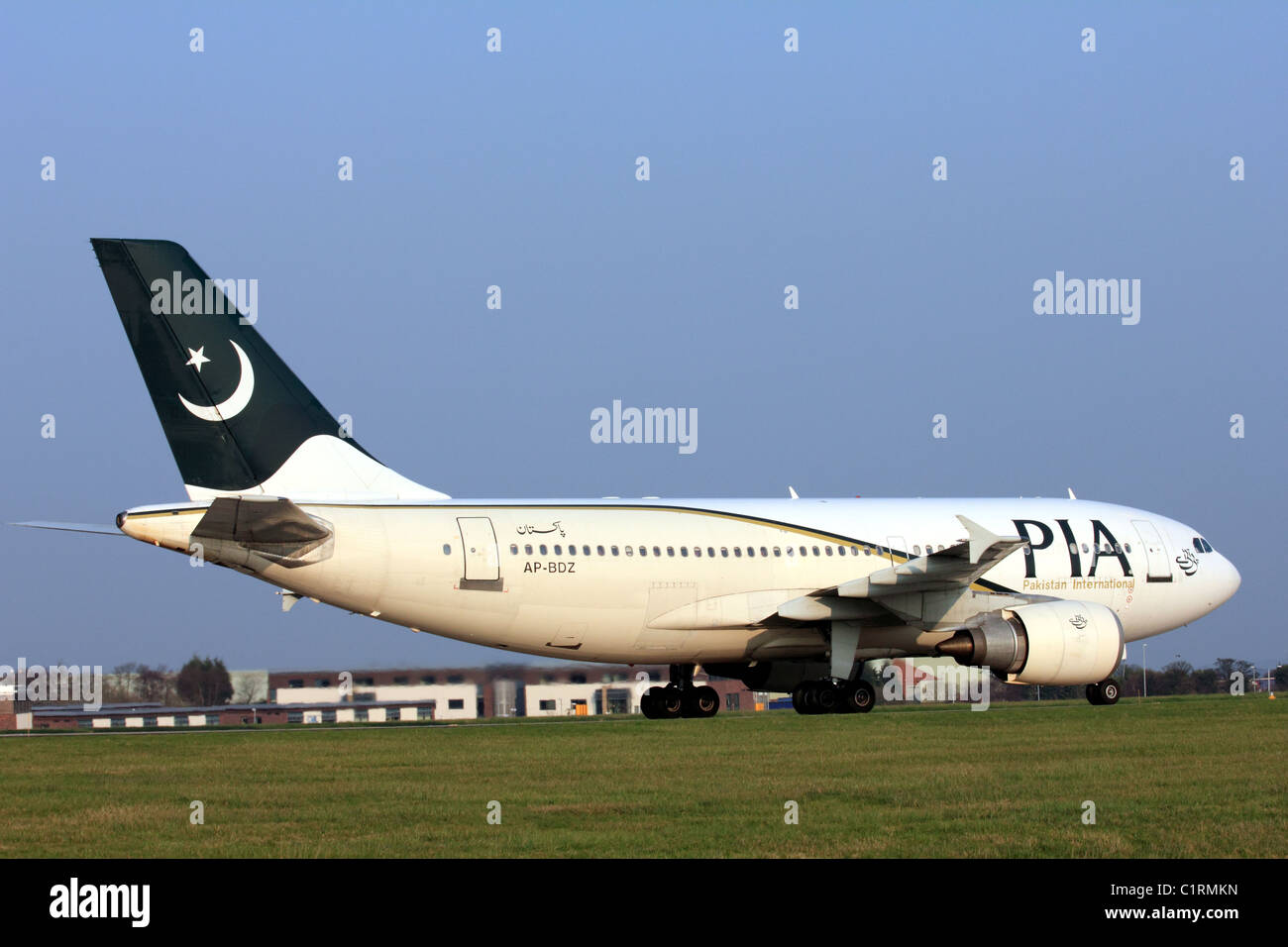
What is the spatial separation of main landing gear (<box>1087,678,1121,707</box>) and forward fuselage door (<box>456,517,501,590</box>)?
581 inches

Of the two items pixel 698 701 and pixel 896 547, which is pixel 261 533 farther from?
pixel 896 547

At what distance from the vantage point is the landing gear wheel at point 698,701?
32.8 metres

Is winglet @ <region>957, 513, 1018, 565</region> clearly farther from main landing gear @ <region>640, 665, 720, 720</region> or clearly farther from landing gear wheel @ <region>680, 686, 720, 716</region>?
landing gear wheel @ <region>680, 686, 720, 716</region>

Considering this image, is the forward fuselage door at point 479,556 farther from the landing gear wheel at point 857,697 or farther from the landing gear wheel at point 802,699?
the landing gear wheel at point 857,697

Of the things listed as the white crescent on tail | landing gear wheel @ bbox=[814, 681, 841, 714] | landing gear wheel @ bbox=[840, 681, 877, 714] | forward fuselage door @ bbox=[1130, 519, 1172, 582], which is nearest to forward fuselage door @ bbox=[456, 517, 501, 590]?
the white crescent on tail

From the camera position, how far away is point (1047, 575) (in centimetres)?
3259

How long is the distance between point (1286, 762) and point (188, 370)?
18.1 meters

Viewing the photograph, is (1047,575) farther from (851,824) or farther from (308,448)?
(851,824)

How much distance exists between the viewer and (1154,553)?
34281mm

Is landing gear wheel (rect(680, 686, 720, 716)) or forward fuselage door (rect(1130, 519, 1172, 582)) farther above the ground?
forward fuselage door (rect(1130, 519, 1172, 582))

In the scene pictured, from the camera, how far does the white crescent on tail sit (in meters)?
26.2

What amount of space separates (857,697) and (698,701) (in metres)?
3.61

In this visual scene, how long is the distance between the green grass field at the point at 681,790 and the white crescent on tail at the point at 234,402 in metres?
5.67
